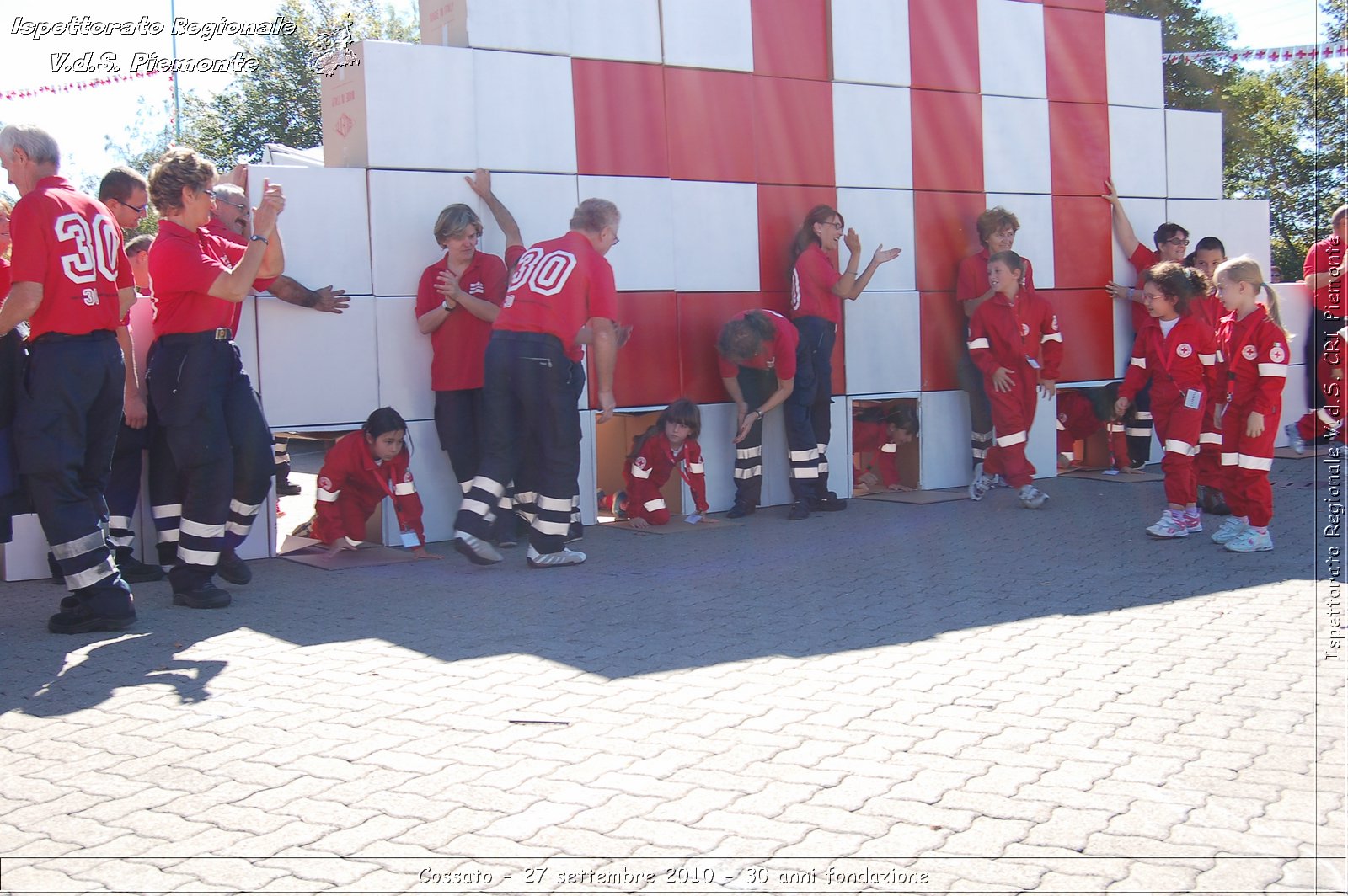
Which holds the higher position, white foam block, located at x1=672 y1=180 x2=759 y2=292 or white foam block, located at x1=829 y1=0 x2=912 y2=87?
white foam block, located at x1=829 y1=0 x2=912 y2=87

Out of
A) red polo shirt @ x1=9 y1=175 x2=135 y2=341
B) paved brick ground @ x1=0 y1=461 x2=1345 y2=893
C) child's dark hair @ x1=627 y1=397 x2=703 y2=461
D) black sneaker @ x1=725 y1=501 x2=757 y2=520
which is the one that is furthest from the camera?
black sneaker @ x1=725 y1=501 x2=757 y2=520

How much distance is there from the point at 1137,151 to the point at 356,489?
25.8ft

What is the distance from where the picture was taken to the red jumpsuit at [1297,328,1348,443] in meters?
8.80

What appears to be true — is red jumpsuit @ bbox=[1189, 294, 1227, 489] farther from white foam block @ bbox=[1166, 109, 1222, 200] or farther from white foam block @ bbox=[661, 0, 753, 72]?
white foam block @ bbox=[1166, 109, 1222, 200]

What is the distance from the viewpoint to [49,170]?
504 centimetres

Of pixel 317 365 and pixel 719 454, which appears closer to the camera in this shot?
pixel 317 365

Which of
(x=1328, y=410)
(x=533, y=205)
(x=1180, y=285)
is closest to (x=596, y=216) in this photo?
(x=533, y=205)

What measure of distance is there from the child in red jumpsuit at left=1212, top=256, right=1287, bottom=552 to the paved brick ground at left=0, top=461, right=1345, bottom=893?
646mm

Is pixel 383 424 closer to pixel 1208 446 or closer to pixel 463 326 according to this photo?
pixel 463 326

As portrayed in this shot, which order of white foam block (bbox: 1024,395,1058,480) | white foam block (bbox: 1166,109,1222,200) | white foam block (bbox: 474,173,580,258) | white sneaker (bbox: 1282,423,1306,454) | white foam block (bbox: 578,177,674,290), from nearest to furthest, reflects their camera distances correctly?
white foam block (bbox: 474,173,580,258) < white foam block (bbox: 578,177,674,290) < white sneaker (bbox: 1282,423,1306,454) < white foam block (bbox: 1024,395,1058,480) < white foam block (bbox: 1166,109,1222,200)

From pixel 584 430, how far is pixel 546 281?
6.32 ft

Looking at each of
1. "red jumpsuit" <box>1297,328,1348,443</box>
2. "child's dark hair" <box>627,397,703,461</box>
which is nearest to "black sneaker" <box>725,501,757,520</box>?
"child's dark hair" <box>627,397,703,461</box>

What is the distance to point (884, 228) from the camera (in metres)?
9.30

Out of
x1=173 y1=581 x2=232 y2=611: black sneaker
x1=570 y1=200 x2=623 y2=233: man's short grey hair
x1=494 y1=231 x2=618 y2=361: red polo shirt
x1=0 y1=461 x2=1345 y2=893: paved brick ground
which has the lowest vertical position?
x1=0 y1=461 x2=1345 y2=893: paved brick ground
